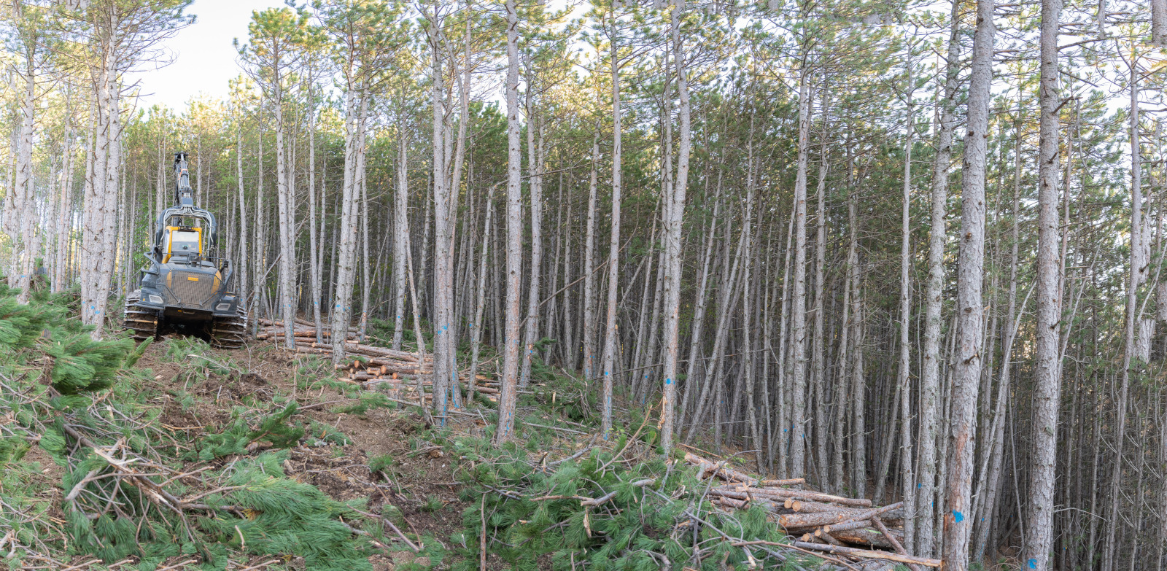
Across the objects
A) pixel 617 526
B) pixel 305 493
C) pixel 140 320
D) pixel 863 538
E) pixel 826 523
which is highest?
pixel 140 320

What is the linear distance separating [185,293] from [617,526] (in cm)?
958

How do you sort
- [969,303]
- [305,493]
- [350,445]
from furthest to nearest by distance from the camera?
[350,445]
[969,303]
[305,493]

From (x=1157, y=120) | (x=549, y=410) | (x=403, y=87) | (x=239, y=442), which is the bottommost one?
(x=549, y=410)

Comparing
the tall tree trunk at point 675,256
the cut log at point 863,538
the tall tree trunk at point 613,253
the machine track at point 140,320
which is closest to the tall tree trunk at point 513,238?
the tall tree trunk at point 675,256

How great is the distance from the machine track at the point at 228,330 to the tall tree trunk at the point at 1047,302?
471 inches

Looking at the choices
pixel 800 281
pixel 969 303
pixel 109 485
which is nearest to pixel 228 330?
pixel 109 485

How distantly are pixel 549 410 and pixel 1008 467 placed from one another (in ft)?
47.1

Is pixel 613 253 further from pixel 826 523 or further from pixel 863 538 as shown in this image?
pixel 863 538

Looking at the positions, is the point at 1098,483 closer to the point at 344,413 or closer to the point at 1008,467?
the point at 1008,467

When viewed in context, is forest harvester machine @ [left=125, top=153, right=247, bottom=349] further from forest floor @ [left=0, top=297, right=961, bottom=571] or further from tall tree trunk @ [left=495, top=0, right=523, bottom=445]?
tall tree trunk @ [left=495, top=0, right=523, bottom=445]

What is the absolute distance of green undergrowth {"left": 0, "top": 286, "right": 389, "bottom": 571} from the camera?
3.34 meters

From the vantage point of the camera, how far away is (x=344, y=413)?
7.87m

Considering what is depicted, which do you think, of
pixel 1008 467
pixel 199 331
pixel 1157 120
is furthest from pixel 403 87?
pixel 1008 467

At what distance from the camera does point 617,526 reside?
16.4ft
